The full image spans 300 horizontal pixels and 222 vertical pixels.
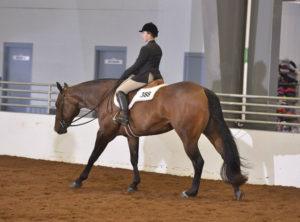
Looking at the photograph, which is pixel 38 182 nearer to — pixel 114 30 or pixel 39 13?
pixel 114 30

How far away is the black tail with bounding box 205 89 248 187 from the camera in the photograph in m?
6.80

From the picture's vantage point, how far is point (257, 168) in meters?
8.77

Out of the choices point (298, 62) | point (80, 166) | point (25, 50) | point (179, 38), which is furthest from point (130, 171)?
point (298, 62)

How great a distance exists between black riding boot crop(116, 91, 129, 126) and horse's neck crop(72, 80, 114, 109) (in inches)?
23.3

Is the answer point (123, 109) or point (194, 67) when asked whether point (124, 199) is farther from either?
point (194, 67)

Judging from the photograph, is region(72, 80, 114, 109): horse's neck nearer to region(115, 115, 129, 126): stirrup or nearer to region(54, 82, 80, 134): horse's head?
region(54, 82, 80, 134): horse's head

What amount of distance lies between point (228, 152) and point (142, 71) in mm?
1670

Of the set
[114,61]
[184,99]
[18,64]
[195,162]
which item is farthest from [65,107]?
[18,64]

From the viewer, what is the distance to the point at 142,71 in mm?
7305

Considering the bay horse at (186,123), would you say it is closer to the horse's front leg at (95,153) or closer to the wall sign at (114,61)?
the horse's front leg at (95,153)

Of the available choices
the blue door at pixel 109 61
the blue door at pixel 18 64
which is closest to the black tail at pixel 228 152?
the blue door at pixel 109 61

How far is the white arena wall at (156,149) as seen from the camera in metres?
8.62

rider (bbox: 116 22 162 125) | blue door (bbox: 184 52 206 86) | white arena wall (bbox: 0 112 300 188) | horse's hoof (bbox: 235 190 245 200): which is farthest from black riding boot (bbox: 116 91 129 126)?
blue door (bbox: 184 52 206 86)

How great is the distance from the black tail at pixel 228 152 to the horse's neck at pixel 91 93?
178cm
